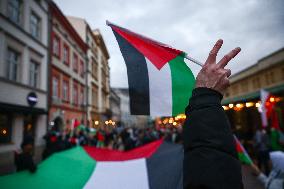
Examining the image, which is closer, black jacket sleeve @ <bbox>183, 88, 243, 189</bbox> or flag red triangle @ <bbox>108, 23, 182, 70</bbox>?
black jacket sleeve @ <bbox>183, 88, 243, 189</bbox>

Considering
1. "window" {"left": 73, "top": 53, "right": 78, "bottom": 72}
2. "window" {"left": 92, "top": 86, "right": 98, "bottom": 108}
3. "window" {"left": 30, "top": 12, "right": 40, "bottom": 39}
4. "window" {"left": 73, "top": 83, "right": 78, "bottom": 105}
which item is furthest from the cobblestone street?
"window" {"left": 92, "top": 86, "right": 98, "bottom": 108}

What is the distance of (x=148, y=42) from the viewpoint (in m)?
3.00

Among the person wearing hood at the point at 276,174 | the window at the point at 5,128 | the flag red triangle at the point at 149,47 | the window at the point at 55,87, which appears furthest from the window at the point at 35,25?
the flag red triangle at the point at 149,47

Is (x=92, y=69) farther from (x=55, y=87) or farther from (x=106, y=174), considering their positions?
(x=106, y=174)

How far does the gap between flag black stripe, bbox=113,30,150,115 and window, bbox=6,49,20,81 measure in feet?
46.3

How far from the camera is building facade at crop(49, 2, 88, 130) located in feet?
73.5

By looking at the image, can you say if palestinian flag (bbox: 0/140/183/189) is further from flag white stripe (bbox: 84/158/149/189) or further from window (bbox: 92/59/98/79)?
window (bbox: 92/59/98/79)

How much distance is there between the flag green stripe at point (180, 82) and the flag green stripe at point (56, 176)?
1589mm

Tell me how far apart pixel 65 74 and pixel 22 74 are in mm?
8975

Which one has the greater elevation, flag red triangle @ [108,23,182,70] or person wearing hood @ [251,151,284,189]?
flag red triangle @ [108,23,182,70]

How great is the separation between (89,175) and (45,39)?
18.2 meters

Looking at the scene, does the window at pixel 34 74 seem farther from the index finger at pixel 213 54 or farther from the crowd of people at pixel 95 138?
the index finger at pixel 213 54

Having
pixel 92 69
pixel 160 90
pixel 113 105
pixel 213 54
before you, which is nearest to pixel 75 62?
pixel 92 69

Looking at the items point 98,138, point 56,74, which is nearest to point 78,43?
point 56,74
